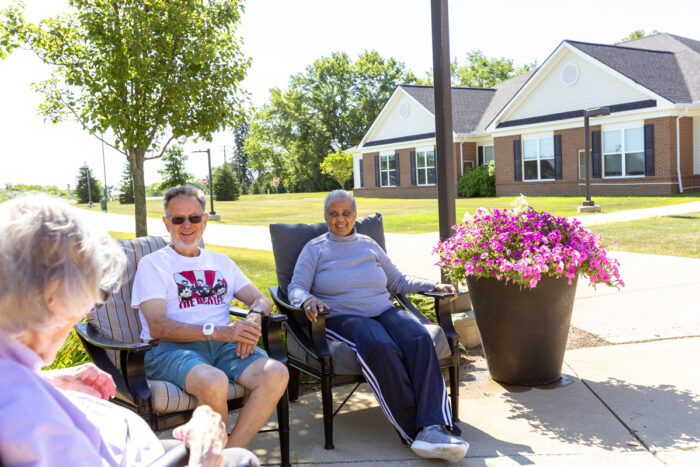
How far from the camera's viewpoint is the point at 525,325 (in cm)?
400

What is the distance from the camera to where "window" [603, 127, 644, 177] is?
73.8 ft

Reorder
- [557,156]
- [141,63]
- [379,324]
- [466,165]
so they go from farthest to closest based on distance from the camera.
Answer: [466,165]
[557,156]
[141,63]
[379,324]

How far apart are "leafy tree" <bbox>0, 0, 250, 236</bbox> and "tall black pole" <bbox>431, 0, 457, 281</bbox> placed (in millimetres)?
3079

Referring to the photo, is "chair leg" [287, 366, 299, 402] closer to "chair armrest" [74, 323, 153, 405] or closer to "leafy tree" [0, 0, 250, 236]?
"chair armrest" [74, 323, 153, 405]

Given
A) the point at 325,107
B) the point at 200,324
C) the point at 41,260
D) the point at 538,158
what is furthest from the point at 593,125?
the point at 325,107

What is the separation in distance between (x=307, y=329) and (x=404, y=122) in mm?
30981

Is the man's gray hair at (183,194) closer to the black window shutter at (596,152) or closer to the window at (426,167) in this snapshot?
the black window shutter at (596,152)

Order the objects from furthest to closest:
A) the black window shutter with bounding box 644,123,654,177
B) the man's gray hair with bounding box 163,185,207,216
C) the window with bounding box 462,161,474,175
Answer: the window with bounding box 462,161,474,175, the black window shutter with bounding box 644,123,654,177, the man's gray hair with bounding box 163,185,207,216

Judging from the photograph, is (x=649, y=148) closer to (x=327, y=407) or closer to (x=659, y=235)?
(x=659, y=235)

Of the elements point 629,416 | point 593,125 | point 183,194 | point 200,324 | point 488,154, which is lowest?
Result: point 629,416

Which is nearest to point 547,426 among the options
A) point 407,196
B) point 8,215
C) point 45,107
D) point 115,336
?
point 115,336

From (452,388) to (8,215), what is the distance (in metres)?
2.81

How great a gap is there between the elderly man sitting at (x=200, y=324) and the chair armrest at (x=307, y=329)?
249mm

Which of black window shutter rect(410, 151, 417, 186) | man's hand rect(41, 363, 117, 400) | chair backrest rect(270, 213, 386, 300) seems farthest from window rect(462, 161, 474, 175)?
man's hand rect(41, 363, 117, 400)
